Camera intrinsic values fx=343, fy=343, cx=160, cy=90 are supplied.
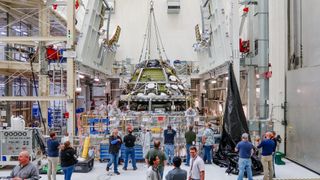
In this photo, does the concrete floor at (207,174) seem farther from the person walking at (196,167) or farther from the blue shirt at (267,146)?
the person walking at (196,167)

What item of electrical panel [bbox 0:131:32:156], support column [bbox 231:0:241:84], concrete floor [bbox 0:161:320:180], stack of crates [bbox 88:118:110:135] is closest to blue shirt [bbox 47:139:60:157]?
concrete floor [bbox 0:161:320:180]

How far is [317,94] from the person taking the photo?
10.8 metres

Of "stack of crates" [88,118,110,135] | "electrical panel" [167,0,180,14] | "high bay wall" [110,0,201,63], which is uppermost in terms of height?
"electrical panel" [167,0,180,14]

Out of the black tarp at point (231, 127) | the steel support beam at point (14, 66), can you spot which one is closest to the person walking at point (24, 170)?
the black tarp at point (231, 127)

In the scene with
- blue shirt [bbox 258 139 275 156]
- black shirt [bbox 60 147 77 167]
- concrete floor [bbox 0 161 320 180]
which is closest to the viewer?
black shirt [bbox 60 147 77 167]

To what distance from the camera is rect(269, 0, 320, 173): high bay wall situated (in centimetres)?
1120

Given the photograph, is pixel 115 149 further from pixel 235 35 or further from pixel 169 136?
pixel 235 35

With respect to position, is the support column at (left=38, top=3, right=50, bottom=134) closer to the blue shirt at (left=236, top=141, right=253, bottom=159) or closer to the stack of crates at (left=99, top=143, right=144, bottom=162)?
the stack of crates at (left=99, top=143, right=144, bottom=162)

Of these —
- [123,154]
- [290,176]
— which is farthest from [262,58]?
[123,154]

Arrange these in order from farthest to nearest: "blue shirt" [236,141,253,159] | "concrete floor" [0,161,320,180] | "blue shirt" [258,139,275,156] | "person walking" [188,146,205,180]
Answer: "concrete floor" [0,161,320,180]
"blue shirt" [258,139,275,156]
"blue shirt" [236,141,253,159]
"person walking" [188,146,205,180]

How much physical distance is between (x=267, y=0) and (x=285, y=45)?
2.59m

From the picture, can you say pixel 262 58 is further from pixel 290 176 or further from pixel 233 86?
pixel 290 176

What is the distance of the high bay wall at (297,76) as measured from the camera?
11203mm

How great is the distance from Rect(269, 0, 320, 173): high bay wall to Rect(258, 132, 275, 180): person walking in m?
2.24
